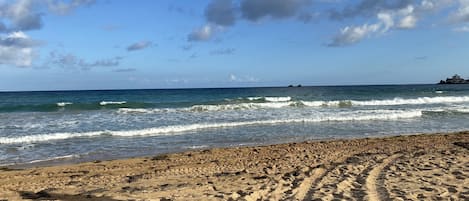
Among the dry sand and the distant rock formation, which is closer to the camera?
the dry sand

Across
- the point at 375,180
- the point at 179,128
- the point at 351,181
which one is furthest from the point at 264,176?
the point at 179,128

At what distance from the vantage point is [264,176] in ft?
25.5

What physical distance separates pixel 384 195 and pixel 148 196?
3.55m

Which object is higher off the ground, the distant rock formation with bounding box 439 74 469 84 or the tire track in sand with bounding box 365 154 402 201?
the distant rock formation with bounding box 439 74 469 84

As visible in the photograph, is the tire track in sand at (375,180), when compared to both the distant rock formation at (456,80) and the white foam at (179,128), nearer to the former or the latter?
the white foam at (179,128)

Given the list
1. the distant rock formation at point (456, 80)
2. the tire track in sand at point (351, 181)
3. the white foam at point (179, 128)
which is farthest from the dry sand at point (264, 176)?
the distant rock formation at point (456, 80)

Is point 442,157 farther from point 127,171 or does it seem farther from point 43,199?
point 43,199

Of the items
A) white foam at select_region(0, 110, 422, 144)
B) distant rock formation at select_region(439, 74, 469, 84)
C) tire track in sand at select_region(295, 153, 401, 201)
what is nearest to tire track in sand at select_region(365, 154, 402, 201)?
tire track in sand at select_region(295, 153, 401, 201)

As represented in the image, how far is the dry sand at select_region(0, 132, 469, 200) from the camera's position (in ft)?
21.1

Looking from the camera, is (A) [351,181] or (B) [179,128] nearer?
(A) [351,181]

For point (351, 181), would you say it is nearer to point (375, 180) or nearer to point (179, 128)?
point (375, 180)

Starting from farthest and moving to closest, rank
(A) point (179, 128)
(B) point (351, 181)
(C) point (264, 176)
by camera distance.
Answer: (A) point (179, 128) < (C) point (264, 176) < (B) point (351, 181)

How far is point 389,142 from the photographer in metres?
12.7

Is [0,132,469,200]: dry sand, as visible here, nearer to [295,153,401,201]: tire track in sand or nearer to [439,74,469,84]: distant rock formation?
[295,153,401,201]: tire track in sand
